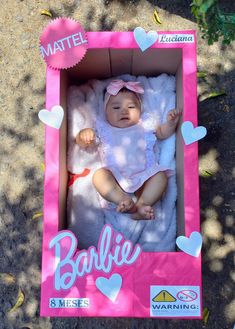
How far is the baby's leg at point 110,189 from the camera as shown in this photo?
2.10 meters

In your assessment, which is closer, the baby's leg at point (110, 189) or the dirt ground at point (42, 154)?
the baby's leg at point (110, 189)

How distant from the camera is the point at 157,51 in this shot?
2100 millimetres

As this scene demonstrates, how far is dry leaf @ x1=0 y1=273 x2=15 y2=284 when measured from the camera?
231 cm

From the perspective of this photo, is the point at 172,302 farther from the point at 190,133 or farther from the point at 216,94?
the point at 216,94

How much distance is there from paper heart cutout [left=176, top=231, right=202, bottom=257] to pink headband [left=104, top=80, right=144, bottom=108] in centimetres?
74

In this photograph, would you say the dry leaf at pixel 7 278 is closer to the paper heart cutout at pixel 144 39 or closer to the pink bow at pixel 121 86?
the pink bow at pixel 121 86

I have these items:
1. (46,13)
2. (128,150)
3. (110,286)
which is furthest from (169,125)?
(46,13)

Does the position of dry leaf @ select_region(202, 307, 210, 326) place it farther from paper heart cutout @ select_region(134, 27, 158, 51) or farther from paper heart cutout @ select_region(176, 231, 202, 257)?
paper heart cutout @ select_region(134, 27, 158, 51)

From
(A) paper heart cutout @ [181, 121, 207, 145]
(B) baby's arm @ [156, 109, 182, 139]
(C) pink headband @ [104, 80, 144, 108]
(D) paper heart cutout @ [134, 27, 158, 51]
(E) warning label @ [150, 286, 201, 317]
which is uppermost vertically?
(D) paper heart cutout @ [134, 27, 158, 51]

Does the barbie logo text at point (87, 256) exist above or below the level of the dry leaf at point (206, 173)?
below

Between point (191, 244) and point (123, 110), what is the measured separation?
70 centimetres

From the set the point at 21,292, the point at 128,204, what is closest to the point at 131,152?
the point at 128,204

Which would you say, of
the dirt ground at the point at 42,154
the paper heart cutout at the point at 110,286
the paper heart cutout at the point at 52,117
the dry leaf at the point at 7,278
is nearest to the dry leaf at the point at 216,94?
the dirt ground at the point at 42,154

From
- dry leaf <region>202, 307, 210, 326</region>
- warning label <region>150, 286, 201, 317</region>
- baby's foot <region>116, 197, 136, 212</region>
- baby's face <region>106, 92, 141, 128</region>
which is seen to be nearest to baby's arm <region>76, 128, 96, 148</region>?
baby's face <region>106, 92, 141, 128</region>
